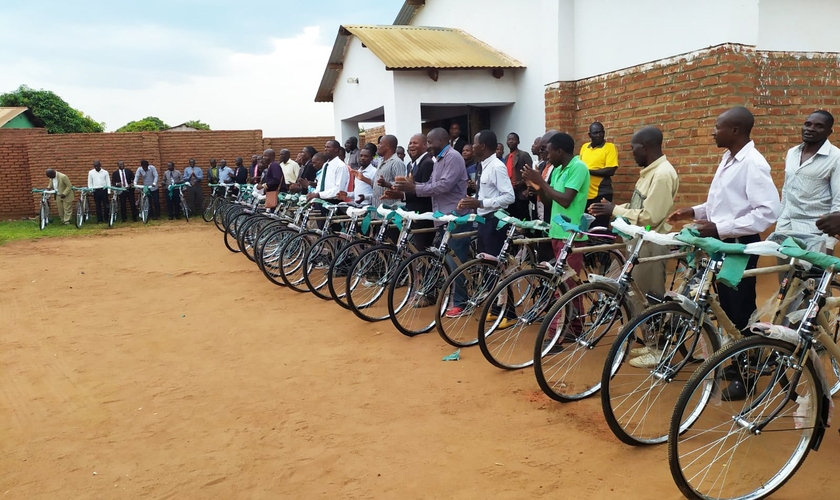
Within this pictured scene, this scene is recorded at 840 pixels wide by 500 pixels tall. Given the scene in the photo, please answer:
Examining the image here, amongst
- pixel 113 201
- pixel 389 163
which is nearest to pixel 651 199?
pixel 389 163

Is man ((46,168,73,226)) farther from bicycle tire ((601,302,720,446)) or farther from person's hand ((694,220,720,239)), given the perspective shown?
Answer: person's hand ((694,220,720,239))

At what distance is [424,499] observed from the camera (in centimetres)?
291

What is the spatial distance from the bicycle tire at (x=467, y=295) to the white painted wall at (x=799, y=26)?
3.97 m

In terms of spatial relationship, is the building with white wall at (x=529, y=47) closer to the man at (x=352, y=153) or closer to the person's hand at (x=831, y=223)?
the man at (x=352, y=153)

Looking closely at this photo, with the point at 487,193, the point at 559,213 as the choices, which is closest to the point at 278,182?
the point at 487,193

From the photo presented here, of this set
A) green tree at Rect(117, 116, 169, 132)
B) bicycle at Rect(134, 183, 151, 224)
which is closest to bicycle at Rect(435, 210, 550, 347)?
bicycle at Rect(134, 183, 151, 224)

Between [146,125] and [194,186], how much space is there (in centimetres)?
2137

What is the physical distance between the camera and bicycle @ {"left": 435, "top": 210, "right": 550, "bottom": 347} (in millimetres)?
4883

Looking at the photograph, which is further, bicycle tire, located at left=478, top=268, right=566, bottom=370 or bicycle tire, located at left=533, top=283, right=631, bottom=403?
bicycle tire, located at left=478, top=268, right=566, bottom=370

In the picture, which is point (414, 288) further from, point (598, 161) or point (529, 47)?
point (529, 47)

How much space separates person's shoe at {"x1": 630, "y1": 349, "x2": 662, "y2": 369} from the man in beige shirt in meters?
0.59

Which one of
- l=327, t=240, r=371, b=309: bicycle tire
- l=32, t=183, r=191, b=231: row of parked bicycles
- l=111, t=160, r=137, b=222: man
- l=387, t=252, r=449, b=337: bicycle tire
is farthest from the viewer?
l=111, t=160, r=137, b=222: man

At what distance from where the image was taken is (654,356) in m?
3.55

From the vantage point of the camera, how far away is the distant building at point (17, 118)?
23.4 meters
